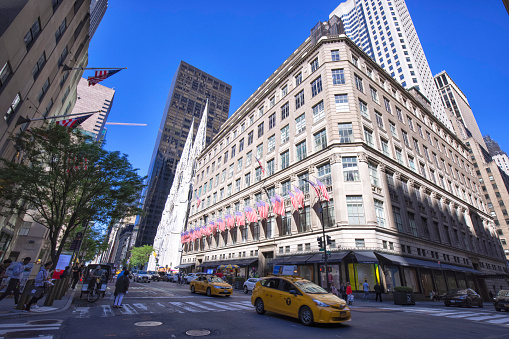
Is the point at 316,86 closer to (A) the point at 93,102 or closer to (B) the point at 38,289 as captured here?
(B) the point at 38,289

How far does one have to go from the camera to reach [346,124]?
2912cm

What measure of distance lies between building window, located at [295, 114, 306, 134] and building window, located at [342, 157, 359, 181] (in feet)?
28.3

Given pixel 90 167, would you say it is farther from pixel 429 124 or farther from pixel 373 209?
pixel 429 124

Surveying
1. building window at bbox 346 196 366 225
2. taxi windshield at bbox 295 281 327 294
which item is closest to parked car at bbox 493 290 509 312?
building window at bbox 346 196 366 225

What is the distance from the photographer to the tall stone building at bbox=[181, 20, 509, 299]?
24812 mm

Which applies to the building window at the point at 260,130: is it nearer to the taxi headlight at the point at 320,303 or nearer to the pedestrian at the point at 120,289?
the pedestrian at the point at 120,289

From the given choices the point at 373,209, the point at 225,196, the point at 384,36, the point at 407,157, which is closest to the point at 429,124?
the point at 407,157

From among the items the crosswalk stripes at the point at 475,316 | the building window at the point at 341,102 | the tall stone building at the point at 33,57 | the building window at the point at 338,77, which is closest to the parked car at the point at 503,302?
the crosswalk stripes at the point at 475,316

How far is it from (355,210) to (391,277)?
6.99 m

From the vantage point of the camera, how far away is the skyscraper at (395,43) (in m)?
86.2

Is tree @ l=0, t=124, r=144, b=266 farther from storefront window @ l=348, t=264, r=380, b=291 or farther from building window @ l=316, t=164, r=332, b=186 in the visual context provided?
storefront window @ l=348, t=264, r=380, b=291

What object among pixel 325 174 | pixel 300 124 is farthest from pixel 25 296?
pixel 300 124

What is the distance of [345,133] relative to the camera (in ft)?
93.9

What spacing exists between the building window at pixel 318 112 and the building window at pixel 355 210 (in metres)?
11.4
